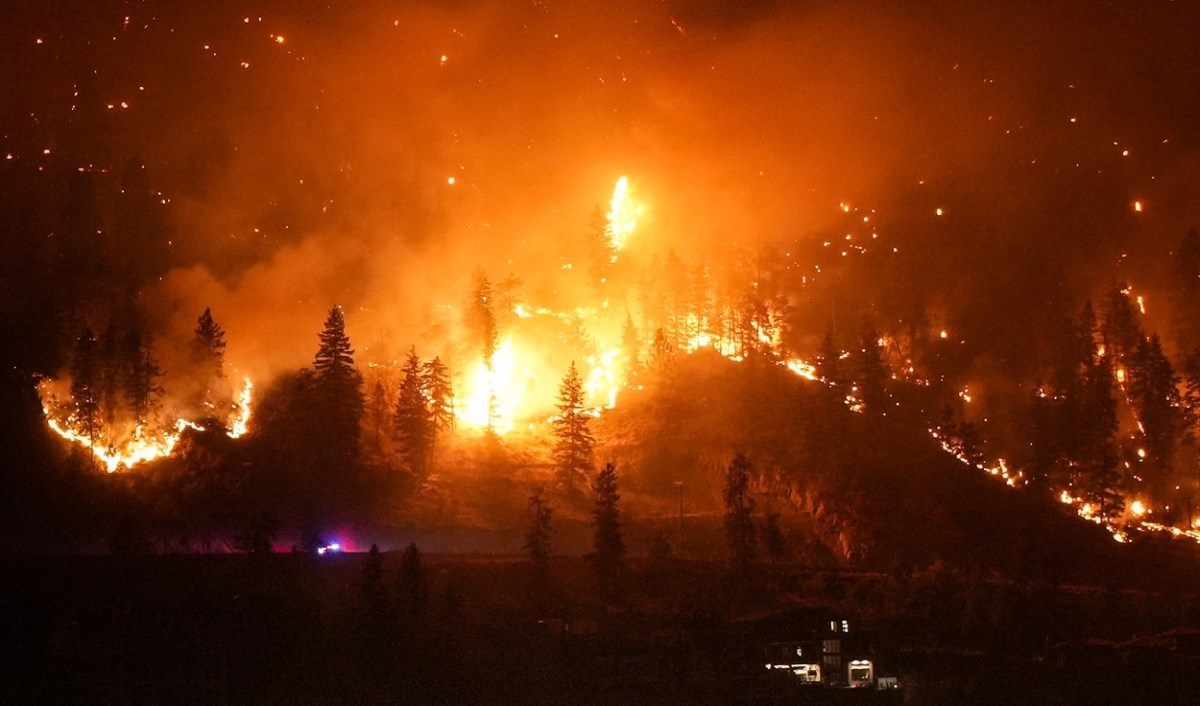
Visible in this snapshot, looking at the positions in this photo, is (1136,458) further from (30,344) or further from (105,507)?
(30,344)

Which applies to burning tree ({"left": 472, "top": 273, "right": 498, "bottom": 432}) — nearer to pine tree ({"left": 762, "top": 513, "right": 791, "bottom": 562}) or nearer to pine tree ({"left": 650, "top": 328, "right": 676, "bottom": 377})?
pine tree ({"left": 650, "top": 328, "right": 676, "bottom": 377})

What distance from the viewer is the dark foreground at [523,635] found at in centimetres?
6147

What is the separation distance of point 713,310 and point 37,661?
82.5 metres

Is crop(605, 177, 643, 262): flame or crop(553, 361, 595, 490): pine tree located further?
crop(605, 177, 643, 262): flame

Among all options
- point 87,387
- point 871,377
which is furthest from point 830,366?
point 87,387

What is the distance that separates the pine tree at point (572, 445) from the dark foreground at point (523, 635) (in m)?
20.8

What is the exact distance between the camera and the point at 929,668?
67.4m

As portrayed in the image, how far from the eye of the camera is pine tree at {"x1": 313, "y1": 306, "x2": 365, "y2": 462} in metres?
94.4

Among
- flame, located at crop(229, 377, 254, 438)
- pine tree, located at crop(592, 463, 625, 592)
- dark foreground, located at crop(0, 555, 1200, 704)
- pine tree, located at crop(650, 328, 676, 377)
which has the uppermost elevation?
pine tree, located at crop(650, 328, 676, 377)

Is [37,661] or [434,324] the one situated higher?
[434,324]

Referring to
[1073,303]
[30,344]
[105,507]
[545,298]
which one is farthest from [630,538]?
[1073,303]

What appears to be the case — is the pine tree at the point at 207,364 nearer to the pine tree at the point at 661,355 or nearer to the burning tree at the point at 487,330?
the burning tree at the point at 487,330

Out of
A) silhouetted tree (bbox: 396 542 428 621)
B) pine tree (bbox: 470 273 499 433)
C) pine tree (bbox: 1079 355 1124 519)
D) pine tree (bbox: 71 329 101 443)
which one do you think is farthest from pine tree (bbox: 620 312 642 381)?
silhouetted tree (bbox: 396 542 428 621)

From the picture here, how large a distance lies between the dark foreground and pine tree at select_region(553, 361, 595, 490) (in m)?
20.8
